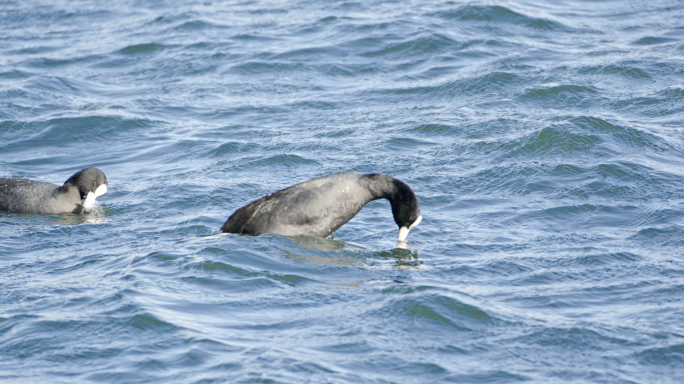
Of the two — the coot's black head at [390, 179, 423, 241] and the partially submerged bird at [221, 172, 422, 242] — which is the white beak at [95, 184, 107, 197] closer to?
the partially submerged bird at [221, 172, 422, 242]

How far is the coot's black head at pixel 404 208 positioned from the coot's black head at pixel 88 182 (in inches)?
131

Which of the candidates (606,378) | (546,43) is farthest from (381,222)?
(546,43)

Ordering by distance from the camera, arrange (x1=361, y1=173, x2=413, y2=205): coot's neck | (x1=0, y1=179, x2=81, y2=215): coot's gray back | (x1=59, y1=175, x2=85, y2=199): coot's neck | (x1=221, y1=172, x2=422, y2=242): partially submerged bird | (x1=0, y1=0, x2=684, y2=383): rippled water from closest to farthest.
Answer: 1. (x1=0, y1=0, x2=684, y2=383): rippled water
2. (x1=221, y1=172, x2=422, y2=242): partially submerged bird
3. (x1=361, y1=173, x2=413, y2=205): coot's neck
4. (x1=0, y1=179, x2=81, y2=215): coot's gray back
5. (x1=59, y1=175, x2=85, y2=199): coot's neck

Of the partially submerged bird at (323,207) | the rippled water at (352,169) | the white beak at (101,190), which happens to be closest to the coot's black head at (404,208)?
the partially submerged bird at (323,207)

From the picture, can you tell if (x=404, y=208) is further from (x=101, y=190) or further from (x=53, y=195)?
(x=53, y=195)

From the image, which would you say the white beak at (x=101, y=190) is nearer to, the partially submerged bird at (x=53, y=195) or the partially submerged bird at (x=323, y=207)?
the partially submerged bird at (x=53, y=195)

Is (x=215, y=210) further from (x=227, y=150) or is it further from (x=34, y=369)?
(x=34, y=369)

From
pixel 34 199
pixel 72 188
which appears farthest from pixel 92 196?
pixel 34 199

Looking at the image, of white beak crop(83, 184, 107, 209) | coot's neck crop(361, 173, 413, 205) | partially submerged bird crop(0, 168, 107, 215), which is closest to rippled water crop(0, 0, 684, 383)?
white beak crop(83, 184, 107, 209)

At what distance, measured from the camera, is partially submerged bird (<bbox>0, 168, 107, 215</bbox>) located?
9.22m

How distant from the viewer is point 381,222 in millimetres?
8867

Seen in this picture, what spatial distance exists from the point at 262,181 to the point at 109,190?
1.74 m

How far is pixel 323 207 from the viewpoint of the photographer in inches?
307

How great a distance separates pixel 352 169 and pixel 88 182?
2.95 metres
